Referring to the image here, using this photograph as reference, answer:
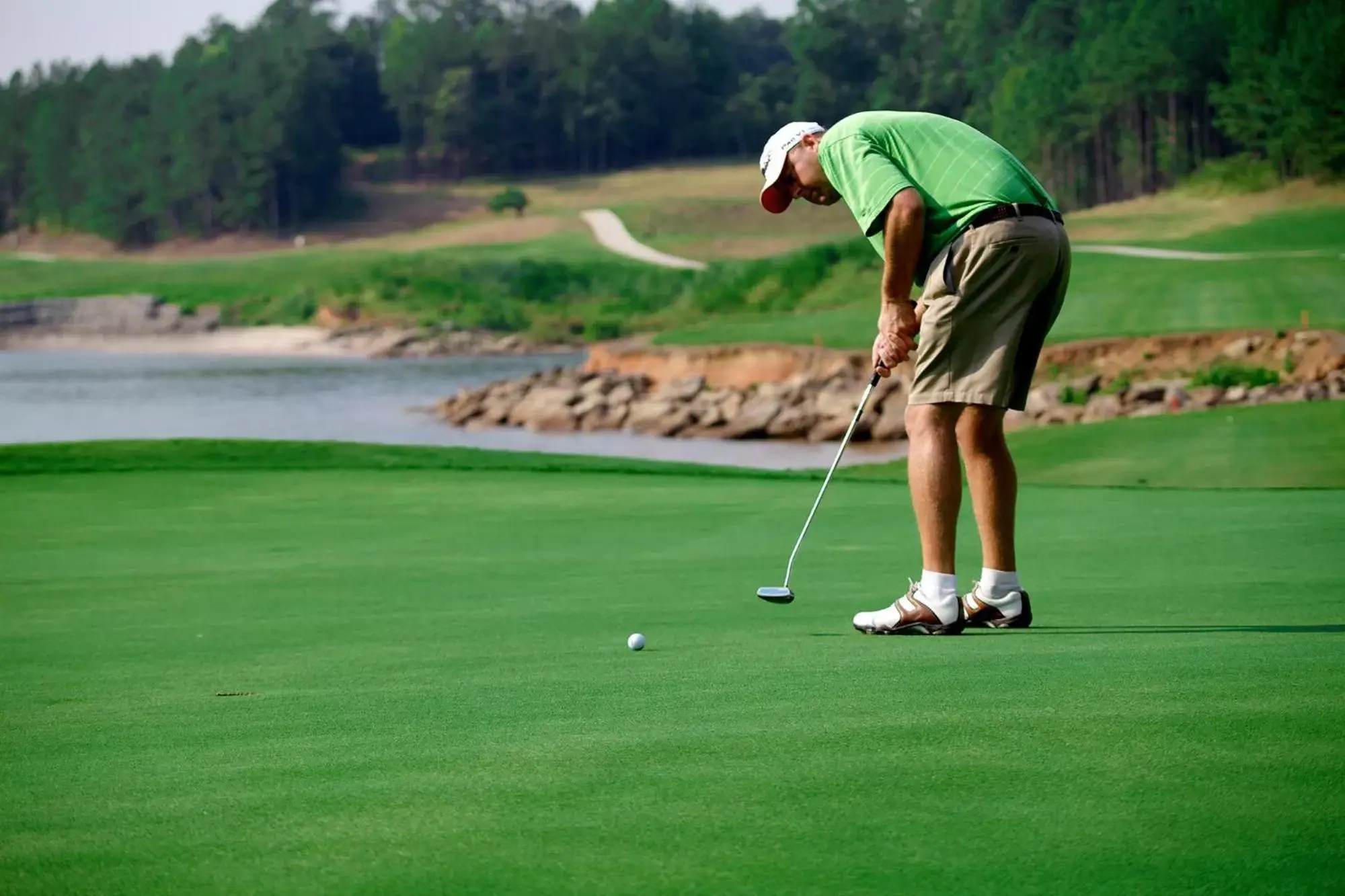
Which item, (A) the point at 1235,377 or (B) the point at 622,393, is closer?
(A) the point at 1235,377

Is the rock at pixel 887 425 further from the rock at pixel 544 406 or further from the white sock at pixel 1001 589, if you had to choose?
the white sock at pixel 1001 589

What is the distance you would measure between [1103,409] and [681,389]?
10.2m

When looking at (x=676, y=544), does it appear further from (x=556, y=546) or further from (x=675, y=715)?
(x=675, y=715)

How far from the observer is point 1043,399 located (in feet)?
99.6

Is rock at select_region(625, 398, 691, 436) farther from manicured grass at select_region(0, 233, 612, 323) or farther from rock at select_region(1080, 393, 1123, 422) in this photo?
manicured grass at select_region(0, 233, 612, 323)

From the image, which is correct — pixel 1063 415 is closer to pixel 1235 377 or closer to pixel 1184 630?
pixel 1235 377

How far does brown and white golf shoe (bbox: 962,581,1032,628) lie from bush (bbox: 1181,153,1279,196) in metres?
48.6

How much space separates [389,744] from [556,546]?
15.9 feet

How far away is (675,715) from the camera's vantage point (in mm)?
3588

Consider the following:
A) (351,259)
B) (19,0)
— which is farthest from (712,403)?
(351,259)

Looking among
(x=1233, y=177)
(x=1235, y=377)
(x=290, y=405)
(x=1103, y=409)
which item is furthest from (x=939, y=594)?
(x=1233, y=177)

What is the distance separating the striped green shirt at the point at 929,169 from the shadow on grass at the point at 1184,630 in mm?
1083

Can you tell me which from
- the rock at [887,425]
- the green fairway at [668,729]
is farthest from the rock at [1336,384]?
the green fairway at [668,729]

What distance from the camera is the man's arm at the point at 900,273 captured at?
195 inches
